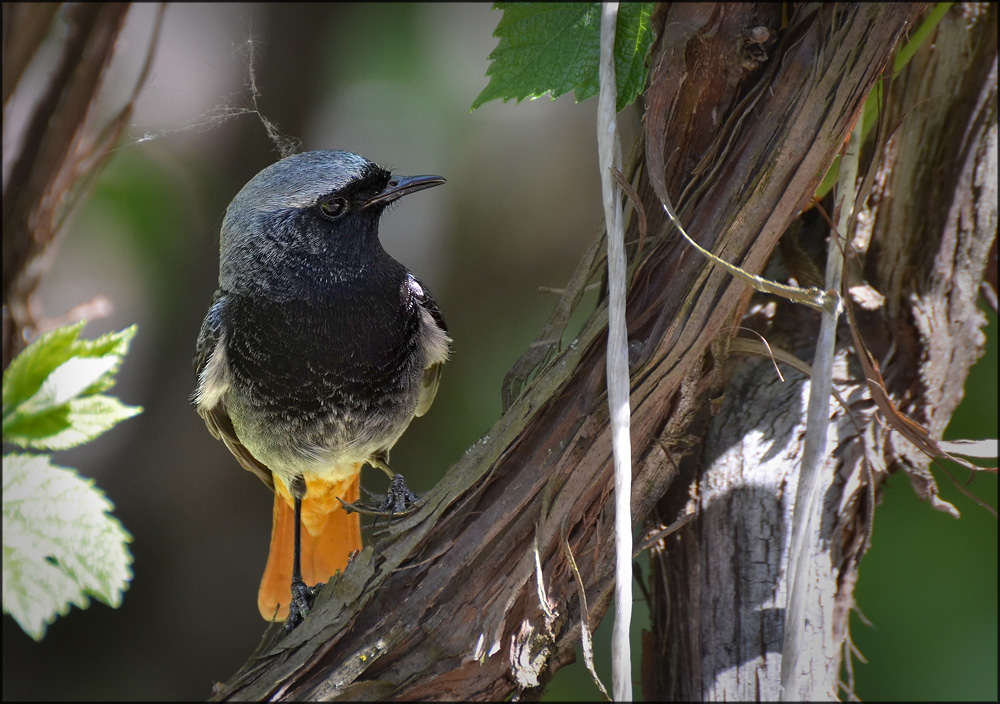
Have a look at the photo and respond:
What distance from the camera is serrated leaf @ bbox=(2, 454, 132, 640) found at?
92 centimetres

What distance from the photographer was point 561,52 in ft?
4.32

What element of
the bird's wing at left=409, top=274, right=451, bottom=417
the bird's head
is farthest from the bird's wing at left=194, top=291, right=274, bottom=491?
the bird's wing at left=409, top=274, right=451, bottom=417

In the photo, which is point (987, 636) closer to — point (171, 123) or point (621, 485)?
point (621, 485)

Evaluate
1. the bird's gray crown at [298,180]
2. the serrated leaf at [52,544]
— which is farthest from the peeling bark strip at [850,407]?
the serrated leaf at [52,544]

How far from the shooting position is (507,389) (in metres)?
1.40

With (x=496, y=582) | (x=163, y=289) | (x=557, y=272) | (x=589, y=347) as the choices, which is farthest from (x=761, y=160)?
(x=163, y=289)

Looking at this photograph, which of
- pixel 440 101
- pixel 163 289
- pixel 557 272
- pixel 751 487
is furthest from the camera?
pixel 557 272

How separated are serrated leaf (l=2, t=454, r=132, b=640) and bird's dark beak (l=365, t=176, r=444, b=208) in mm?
679

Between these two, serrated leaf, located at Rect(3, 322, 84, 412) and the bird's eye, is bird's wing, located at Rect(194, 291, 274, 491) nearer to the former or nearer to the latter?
the bird's eye

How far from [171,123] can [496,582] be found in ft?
2.96

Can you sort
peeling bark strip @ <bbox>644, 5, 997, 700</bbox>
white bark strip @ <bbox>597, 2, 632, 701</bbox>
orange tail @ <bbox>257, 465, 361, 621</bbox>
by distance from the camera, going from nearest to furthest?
white bark strip @ <bbox>597, 2, 632, 701</bbox>, peeling bark strip @ <bbox>644, 5, 997, 700</bbox>, orange tail @ <bbox>257, 465, 361, 621</bbox>

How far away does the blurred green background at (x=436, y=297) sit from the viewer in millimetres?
1858

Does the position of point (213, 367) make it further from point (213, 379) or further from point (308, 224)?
point (308, 224)

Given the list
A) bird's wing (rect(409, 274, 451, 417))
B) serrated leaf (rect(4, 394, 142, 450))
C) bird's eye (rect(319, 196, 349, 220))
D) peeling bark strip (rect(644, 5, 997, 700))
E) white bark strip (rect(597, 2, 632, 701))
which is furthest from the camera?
bird's wing (rect(409, 274, 451, 417))
